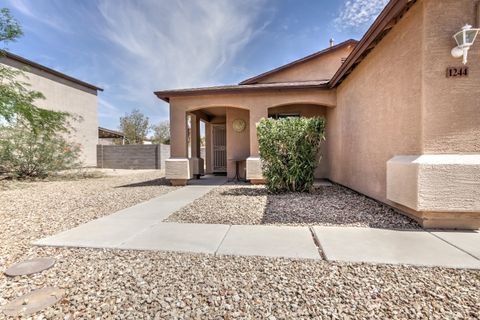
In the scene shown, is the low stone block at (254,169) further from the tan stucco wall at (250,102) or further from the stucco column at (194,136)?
the stucco column at (194,136)

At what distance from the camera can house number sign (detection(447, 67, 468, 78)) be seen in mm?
3688

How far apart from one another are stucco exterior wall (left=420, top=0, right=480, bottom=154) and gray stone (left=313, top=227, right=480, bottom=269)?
1524mm

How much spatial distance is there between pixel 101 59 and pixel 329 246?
21.0 m

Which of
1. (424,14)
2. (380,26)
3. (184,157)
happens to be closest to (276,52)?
(184,157)

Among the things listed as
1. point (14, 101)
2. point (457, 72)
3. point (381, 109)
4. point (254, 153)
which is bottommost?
point (254, 153)

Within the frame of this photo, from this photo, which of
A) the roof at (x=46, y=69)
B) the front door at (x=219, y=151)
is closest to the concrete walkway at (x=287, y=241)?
the front door at (x=219, y=151)

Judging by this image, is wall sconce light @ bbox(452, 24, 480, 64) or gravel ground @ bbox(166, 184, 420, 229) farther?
gravel ground @ bbox(166, 184, 420, 229)

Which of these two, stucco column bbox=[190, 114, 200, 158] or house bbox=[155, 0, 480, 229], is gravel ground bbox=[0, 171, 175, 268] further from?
house bbox=[155, 0, 480, 229]

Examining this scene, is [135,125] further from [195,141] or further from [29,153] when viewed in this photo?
[195,141]

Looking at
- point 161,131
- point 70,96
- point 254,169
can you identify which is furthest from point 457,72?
point 161,131

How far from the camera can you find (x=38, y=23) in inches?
442

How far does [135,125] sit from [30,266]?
3242 cm

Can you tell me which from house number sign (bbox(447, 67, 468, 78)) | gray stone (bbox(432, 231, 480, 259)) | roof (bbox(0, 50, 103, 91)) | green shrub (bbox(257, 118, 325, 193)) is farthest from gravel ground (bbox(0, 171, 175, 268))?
roof (bbox(0, 50, 103, 91))

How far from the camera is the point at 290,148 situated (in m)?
6.52
